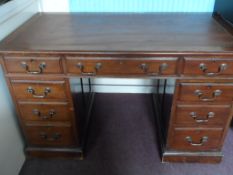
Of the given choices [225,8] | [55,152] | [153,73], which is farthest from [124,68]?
[225,8]

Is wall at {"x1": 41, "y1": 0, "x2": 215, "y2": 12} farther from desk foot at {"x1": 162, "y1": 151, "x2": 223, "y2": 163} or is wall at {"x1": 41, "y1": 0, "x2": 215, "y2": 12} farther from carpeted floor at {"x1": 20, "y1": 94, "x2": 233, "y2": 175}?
desk foot at {"x1": 162, "y1": 151, "x2": 223, "y2": 163}

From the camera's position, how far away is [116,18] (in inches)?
59.5

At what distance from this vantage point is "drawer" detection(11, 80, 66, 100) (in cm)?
120

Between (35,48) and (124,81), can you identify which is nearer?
(35,48)

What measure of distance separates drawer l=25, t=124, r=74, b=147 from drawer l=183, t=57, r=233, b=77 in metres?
0.77

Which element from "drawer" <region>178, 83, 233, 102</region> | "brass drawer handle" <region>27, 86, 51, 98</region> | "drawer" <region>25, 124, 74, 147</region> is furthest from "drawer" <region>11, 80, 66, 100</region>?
"drawer" <region>178, 83, 233, 102</region>

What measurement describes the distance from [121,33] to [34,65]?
0.50m

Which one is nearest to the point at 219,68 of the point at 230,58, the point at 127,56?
the point at 230,58

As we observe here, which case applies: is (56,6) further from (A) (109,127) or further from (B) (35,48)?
(A) (109,127)

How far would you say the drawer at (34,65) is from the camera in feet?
3.67

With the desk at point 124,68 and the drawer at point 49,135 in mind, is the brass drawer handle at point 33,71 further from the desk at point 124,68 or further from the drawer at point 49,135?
the drawer at point 49,135

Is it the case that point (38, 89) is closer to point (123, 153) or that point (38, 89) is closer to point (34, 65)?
point (34, 65)

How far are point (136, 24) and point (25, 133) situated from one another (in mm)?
963

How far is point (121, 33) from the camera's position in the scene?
4.16 feet
